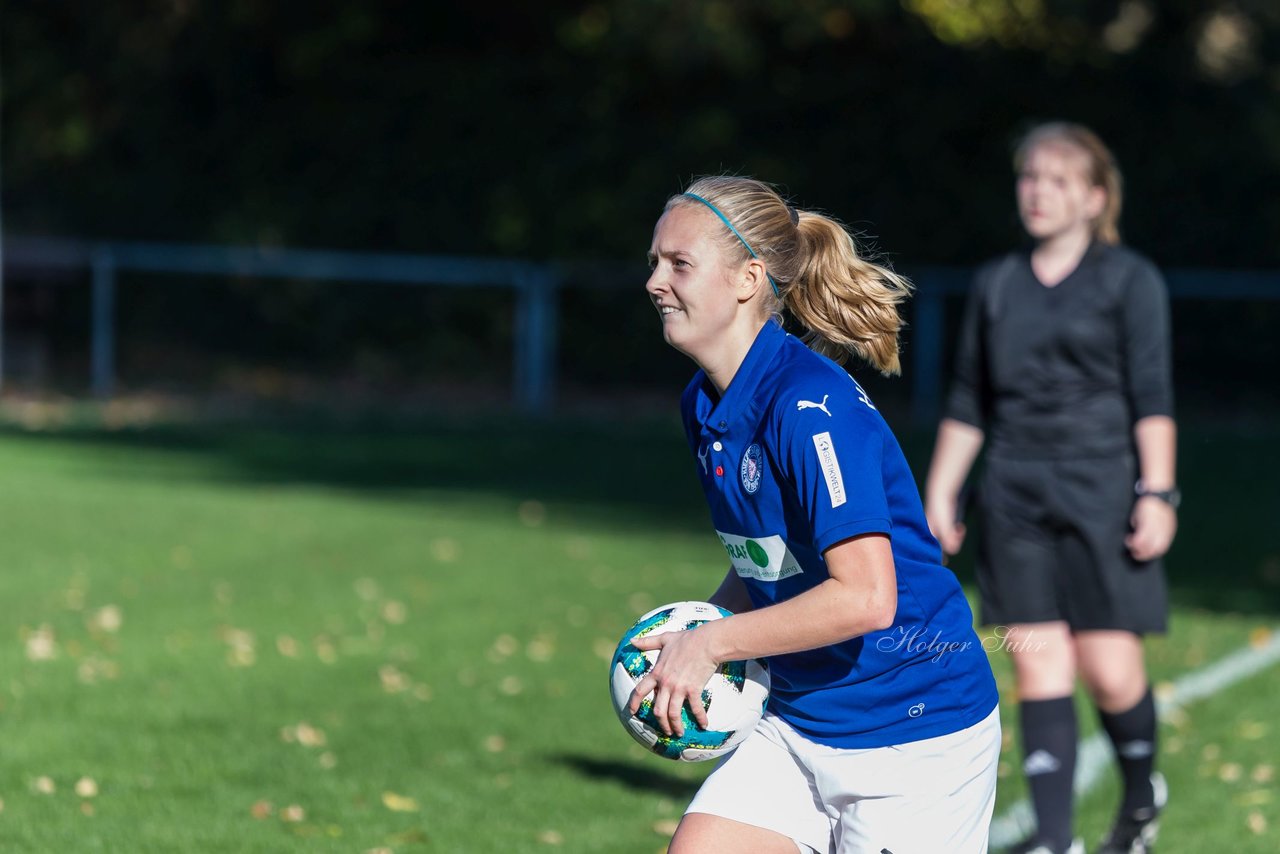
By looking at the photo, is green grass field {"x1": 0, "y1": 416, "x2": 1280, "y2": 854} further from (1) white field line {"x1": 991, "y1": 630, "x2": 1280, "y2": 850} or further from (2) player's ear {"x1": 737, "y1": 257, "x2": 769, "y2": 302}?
(2) player's ear {"x1": 737, "y1": 257, "x2": 769, "y2": 302}

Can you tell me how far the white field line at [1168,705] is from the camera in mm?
5527

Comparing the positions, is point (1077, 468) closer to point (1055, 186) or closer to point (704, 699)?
point (1055, 186)

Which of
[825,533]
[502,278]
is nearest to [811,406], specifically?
[825,533]

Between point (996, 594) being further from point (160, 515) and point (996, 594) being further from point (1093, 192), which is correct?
point (160, 515)

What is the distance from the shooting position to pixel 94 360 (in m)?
22.7

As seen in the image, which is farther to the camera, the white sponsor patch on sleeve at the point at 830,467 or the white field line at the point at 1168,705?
the white field line at the point at 1168,705

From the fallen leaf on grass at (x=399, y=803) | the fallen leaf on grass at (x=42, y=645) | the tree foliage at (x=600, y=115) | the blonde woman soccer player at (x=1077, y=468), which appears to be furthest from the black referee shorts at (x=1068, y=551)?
the tree foliage at (x=600, y=115)

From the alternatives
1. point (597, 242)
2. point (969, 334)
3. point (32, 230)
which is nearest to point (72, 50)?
point (32, 230)

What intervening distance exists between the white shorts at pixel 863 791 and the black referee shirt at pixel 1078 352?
188 cm

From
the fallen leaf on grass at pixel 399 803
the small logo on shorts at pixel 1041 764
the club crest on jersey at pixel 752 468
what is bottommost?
the fallen leaf on grass at pixel 399 803

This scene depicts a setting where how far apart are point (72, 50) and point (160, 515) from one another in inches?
596

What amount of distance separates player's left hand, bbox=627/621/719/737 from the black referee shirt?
7.53 ft

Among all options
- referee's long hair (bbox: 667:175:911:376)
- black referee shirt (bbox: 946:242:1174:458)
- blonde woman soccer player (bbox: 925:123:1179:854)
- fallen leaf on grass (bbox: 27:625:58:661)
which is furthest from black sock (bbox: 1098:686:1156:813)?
fallen leaf on grass (bbox: 27:625:58:661)

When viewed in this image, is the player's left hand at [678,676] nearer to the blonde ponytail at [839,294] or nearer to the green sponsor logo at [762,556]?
the green sponsor logo at [762,556]
